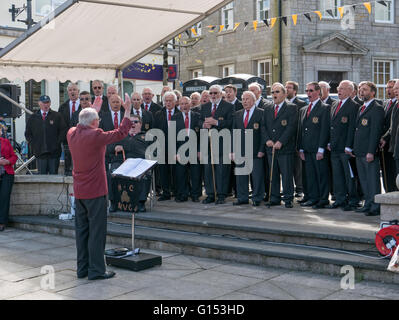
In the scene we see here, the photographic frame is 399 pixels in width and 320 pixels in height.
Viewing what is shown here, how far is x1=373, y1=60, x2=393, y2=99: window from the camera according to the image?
26.2m

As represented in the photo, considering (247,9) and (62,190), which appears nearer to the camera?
(62,190)

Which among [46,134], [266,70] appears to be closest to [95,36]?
[46,134]

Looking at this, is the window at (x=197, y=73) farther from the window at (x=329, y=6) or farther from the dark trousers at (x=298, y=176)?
the dark trousers at (x=298, y=176)

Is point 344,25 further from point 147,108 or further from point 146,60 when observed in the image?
point 147,108

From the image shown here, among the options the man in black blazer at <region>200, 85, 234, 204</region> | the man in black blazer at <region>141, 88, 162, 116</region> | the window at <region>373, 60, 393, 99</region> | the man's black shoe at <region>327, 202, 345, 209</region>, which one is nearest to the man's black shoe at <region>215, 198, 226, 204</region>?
the man in black blazer at <region>200, 85, 234, 204</region>

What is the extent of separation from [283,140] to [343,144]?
104cm

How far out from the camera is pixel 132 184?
24.1 ft

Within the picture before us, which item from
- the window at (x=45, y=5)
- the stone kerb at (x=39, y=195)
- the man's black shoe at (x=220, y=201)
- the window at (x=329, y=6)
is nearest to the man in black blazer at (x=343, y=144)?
the man's black shoe at (x=220, y=201)

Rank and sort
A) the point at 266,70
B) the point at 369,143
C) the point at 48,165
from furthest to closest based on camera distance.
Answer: the point at 266,70 < the point at 48,165 < the point at 369,143

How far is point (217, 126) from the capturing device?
10461 millimetres

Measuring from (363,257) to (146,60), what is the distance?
1916 cm

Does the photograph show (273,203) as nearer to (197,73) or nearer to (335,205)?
(335,205)

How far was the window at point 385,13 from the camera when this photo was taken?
1019 inches
